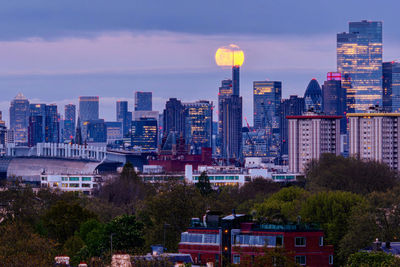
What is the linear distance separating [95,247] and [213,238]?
43.9ft

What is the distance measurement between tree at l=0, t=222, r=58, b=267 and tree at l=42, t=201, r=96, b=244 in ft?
78.1

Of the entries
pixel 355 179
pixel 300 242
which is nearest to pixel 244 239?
pixel 300 242

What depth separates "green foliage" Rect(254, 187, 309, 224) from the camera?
12156 cm

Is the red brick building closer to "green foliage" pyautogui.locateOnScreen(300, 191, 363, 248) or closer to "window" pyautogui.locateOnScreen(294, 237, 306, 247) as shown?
"window" pyautogui.locateOnScreen(294, 237, 306, 247)

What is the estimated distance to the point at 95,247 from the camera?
340 ft

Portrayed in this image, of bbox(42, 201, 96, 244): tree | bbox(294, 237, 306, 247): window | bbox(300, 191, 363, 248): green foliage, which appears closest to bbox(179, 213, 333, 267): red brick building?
bbox(294, 237, 306, 247): window

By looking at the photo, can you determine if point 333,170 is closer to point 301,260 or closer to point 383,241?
point 383,241

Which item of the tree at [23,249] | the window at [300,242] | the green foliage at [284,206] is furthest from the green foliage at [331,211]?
the tree at [23,249]

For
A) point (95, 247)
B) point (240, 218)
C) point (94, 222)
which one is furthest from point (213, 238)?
point (94, 222)

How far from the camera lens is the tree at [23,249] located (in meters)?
68.6

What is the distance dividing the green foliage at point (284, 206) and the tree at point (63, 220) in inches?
727

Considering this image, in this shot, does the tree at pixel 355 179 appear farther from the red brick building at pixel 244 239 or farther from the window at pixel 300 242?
the window at pixel 300 242

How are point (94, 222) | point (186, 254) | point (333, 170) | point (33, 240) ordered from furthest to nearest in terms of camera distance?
1. point (333, 170)
2. point (94, 222)
3. point (186, 254)
4. point (33, 240)

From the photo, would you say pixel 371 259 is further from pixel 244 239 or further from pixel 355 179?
pixel 355 179
